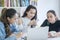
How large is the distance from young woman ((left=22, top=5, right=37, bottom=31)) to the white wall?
0.25m

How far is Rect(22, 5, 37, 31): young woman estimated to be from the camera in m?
2.40

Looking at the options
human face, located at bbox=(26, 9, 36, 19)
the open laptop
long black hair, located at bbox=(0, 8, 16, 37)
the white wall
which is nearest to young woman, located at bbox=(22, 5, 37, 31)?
human face, located at bbox=(26, 9, 36, 19)

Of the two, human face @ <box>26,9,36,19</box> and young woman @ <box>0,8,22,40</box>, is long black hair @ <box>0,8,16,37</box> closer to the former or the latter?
young woman @ <box>0,8,22,40</box>

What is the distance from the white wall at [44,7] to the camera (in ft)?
8.96

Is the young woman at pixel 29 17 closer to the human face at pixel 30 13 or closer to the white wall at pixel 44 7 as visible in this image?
the human face at pixel 30 13

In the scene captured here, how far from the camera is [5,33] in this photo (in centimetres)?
191

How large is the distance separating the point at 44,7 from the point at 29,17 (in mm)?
521

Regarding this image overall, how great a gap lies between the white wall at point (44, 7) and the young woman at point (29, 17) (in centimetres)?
25

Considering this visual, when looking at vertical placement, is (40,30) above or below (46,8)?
below

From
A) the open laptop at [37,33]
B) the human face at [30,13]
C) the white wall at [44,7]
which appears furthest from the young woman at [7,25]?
the white wall at [44,7]

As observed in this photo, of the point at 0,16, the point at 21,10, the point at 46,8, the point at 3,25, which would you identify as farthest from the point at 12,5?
the point at 46,8

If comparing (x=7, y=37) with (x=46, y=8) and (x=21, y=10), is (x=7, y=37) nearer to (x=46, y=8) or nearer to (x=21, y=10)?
(x=21, y=10)

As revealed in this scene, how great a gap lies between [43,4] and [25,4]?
478 millimetres

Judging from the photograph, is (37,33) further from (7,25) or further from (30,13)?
(30,13)
